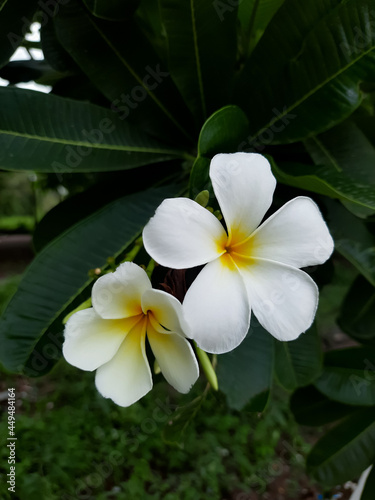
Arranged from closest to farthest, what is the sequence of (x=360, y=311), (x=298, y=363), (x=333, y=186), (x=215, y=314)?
(x=215, y=314), (x=333, y=186), (x=298, y=363), (x=360, y=311)

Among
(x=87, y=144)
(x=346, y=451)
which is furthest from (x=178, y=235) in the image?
(x=346, y=451)

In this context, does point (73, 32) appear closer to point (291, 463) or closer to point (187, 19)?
point (187, 19)

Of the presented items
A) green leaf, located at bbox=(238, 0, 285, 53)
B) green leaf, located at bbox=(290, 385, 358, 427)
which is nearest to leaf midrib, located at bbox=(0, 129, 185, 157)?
green leaf, located at bbox=(238, 0, 285, 53)

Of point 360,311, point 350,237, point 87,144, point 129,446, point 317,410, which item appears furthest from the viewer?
point 129,446

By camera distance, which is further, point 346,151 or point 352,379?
point 352,379

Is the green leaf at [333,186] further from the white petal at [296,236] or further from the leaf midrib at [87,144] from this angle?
the leaf midrib at [87,144]

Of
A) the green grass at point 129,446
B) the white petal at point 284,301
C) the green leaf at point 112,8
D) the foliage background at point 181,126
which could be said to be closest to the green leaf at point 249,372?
the foliage background at point 181,126

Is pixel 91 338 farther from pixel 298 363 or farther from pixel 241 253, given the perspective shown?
pixel 298 363
